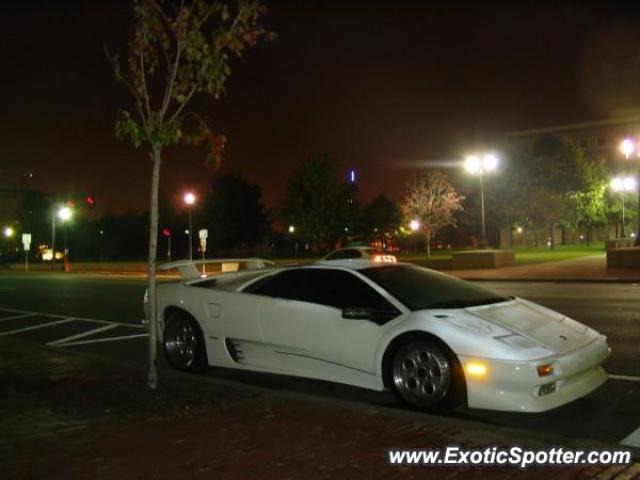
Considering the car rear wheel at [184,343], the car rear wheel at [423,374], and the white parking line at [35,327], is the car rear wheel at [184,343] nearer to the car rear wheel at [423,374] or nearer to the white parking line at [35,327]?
the car rear wheel at [423,374]

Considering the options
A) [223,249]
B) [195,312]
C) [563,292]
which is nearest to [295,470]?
[195,312]

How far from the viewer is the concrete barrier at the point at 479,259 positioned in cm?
3203

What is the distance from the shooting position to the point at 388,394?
680 cm

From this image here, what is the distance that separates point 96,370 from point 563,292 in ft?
45.3

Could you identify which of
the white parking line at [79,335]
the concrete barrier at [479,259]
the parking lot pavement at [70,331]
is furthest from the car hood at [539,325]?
the concrete barrier at [479,259]

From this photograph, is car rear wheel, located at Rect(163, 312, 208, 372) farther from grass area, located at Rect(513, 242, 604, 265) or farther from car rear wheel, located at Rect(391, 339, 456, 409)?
grass area, located at Rect(513, 242, 604, 265)

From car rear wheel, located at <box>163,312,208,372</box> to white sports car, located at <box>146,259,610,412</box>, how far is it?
14 mm

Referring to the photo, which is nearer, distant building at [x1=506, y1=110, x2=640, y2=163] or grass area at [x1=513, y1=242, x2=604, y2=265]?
grass area at [x1=513, y1=242, x2=604, y2=265]

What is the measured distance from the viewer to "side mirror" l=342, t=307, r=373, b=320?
622cm

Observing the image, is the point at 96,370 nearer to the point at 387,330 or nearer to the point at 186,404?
the point at 186,404

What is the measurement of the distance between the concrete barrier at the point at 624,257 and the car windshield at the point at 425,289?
22.0m

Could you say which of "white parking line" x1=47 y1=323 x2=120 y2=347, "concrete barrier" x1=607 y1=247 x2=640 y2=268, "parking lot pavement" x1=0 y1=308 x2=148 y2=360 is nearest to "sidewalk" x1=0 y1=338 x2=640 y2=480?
"parking lot pavement" x1=0 y1=308 x2=148 y2=360

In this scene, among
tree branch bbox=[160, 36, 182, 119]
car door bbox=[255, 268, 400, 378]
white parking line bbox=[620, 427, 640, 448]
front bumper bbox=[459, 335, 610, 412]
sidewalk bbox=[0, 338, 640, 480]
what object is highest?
tree branch bbox=[160, 36, 182, 119]

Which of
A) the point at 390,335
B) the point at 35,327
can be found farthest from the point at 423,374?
the point at 35,327
